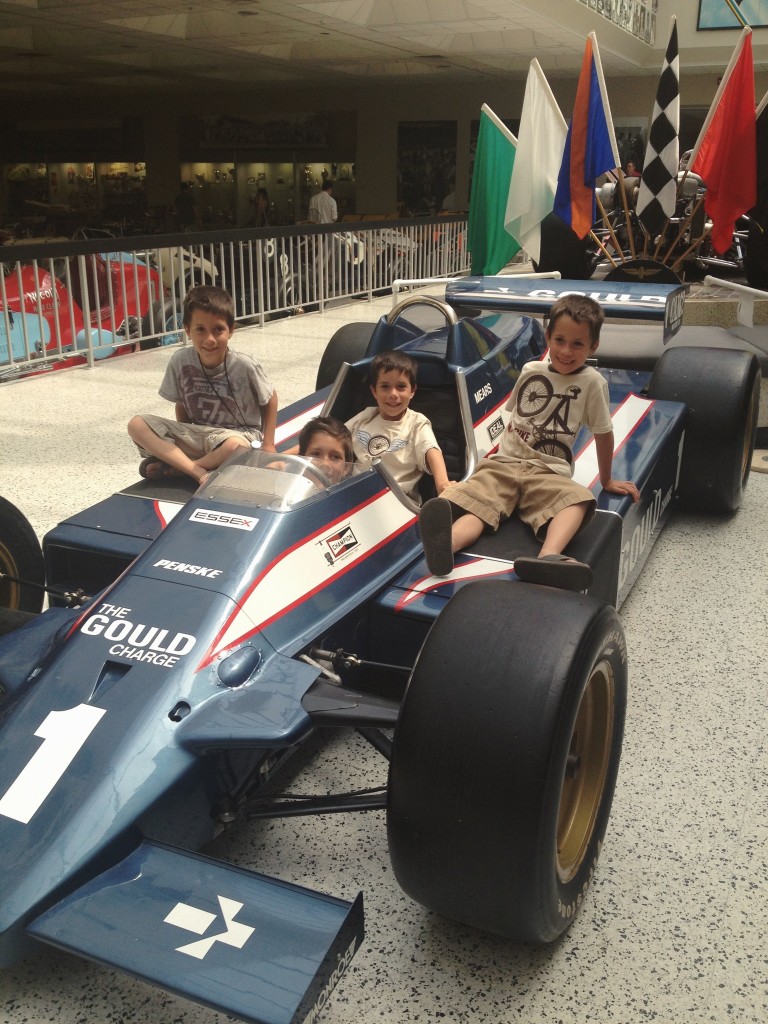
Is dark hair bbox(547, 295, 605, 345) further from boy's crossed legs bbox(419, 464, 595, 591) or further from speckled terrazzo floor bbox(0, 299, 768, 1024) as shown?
speckled terrazzo floor bbox(0, 299, 768, 1024)

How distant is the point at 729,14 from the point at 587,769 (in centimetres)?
1924

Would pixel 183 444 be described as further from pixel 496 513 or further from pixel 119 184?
pixel 119 184

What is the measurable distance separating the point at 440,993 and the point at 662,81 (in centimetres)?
644

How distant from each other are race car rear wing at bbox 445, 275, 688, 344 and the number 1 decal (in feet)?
11.4

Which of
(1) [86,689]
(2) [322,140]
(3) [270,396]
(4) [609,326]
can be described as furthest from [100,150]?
(1) [86,689]

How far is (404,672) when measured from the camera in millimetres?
2396

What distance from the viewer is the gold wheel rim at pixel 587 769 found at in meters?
2.02

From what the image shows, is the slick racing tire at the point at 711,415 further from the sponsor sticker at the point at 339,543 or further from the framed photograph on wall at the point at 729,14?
the framed photograph on wall at the point at 729,14

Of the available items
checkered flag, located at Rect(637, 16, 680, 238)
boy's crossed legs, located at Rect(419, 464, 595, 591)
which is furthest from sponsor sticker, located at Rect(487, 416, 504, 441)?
checkered flag, located at Rect(637, 16, 680, 238)

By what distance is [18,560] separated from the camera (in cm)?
284

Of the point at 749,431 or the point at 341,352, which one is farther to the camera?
the point at 341,352

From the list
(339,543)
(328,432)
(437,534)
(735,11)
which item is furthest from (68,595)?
(735,11)

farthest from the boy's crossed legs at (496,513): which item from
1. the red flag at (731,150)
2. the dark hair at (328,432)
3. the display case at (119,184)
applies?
the display case at (119,184)

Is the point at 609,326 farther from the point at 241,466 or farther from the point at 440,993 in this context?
the point at 440,993
